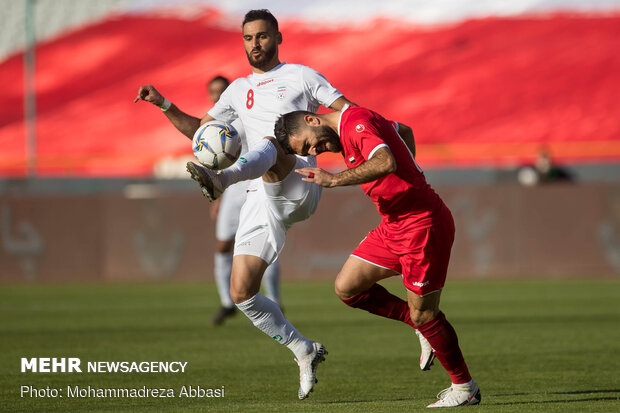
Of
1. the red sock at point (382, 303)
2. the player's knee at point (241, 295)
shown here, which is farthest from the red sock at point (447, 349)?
the player's knee at point (241, 295)

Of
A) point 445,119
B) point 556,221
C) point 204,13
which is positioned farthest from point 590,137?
point 556,221

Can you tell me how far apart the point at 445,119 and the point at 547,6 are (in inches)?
395

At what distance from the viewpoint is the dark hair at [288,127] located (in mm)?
7027

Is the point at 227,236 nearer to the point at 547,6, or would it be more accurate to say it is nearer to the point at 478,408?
the point at 478,408

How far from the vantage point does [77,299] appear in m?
17.2

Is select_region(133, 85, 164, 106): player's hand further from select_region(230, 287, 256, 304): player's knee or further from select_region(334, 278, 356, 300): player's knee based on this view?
select_region(334, 278, 356, 300): player's knee

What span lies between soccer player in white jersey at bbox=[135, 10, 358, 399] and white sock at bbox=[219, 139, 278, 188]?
0.61 ft

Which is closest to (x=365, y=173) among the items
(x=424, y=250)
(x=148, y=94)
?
(x=424, y=250)

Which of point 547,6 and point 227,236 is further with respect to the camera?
point 547,6

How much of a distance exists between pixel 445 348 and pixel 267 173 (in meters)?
1.71

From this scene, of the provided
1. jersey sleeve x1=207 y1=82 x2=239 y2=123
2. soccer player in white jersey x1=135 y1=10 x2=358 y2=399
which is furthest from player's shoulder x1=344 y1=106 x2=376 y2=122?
jersey sleeve x1=207 y1=82 x2=239 y2=123

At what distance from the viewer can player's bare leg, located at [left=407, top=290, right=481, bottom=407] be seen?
23.7 ft

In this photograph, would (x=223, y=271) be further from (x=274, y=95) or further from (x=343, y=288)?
(x=343, y=288)

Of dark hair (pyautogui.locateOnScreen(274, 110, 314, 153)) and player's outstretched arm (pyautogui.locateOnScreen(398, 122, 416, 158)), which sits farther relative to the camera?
player's outstretched arm (pyautogui.locateOnScreen(398, 122, 416, 158))
